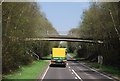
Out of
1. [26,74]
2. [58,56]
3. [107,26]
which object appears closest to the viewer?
[26,74]

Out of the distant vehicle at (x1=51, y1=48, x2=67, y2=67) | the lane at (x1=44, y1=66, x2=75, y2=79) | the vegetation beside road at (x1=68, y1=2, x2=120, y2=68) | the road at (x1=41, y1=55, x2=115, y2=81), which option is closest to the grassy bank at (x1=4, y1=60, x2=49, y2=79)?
the road at (x1=41, y1=55, x2=115, y2=81)

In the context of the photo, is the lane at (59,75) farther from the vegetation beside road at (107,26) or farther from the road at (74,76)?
the vegetation beside road at (107,26)

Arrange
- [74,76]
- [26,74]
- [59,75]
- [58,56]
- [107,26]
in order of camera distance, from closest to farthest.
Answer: [26,74], [74,76], [59,75], [107,26], [58,56]

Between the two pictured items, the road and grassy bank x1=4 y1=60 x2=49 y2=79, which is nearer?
grassy bank x1=4 y1=60 x2=49 y2=79

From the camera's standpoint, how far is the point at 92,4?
46.2 m

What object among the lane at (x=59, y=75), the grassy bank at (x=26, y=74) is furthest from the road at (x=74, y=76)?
the grassy bank at (x=26, y=74)

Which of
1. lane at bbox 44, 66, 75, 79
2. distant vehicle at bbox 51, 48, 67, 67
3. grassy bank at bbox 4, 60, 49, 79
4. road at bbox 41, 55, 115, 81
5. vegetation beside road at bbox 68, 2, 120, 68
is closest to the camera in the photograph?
grassy bank at bbox 4, 60, 49, 79

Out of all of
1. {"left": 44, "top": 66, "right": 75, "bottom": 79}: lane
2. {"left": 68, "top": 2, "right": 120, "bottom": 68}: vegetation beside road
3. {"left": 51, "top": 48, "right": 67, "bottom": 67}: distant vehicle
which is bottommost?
{"left": 44, "top": 66, "right": 75, "bottom": 79}: lane

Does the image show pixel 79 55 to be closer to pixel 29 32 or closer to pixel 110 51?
pixel 110 51

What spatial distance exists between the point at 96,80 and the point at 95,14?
81.8ft

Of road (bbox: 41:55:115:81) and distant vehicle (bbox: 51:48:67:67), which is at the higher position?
distant vehicle (bbox: 51:48:67:67)

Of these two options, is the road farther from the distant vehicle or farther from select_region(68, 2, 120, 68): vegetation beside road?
the distant vehicle

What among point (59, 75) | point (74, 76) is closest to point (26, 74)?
point (59, 75)

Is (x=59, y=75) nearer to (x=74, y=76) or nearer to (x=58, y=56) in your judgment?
(x=74, y=76)
